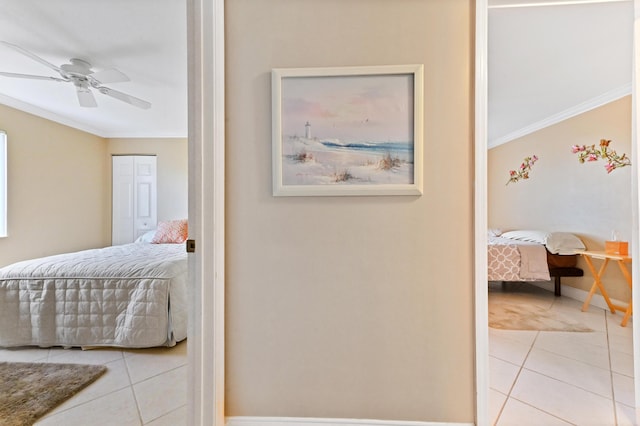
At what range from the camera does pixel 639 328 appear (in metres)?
1.42

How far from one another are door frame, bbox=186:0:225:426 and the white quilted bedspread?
3.89 ft

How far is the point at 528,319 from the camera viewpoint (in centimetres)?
278

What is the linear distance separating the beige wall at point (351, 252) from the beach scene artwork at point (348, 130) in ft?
0.29

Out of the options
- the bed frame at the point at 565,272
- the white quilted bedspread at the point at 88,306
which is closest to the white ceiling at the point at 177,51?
the white quilted bedspread at the point at 88,306

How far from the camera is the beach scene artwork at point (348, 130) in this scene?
1.29m

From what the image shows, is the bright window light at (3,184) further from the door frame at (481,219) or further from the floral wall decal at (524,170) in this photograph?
the floral wall decal at (524,170)

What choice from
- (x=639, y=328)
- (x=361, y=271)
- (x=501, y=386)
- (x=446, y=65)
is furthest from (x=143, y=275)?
(x=639, y=328)

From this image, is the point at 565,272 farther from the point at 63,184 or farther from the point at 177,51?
the point at 63,184

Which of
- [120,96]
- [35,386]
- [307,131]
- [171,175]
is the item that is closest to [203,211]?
[307,131]

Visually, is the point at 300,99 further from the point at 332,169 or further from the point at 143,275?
the point at 143,275

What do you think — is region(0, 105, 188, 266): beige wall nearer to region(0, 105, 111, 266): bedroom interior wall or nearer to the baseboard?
region(0, 105, 111, 266): bedroom interior wall

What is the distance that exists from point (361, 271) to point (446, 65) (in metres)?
1.02

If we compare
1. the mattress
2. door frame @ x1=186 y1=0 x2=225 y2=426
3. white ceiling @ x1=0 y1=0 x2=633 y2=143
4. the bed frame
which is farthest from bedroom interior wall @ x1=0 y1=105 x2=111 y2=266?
the bed frame

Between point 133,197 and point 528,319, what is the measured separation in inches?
215
